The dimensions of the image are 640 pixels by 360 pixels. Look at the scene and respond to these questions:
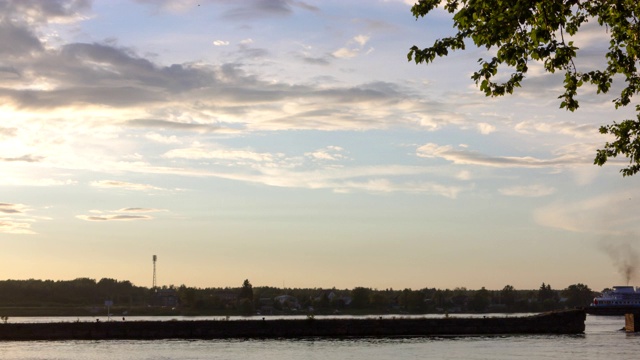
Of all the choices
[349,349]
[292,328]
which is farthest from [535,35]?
[292,328]

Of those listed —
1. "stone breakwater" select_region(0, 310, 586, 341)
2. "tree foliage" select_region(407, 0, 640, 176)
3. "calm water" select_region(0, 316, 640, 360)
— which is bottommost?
"calm water" select_region(0, 316, 640, 360)

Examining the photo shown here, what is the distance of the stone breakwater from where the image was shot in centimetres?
12250

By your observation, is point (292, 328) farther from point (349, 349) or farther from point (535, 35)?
point (535, 35)

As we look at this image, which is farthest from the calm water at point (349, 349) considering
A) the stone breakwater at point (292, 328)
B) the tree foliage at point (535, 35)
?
the tree foliage at point (535, 35)

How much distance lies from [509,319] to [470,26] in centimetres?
11979

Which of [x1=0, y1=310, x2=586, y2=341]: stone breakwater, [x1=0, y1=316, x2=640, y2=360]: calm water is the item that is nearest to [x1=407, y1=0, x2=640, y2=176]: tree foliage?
[x1=0, y1=316, x2=640, y2=360]: calm water

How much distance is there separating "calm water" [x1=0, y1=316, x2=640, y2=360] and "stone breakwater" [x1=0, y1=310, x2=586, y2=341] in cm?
777

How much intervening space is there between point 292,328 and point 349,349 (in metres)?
33.2

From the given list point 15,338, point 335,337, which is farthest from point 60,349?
point 335,337

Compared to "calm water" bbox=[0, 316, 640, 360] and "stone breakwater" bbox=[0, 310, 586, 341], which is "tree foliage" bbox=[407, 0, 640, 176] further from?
"stone breakwater" bbox=[0, 310, 586, 341]

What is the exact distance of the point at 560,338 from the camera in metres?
117

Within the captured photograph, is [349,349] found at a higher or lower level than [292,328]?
lower

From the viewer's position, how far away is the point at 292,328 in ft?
422

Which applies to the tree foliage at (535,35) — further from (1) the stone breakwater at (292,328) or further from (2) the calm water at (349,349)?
(1) the stone breakwater at (292,328)
